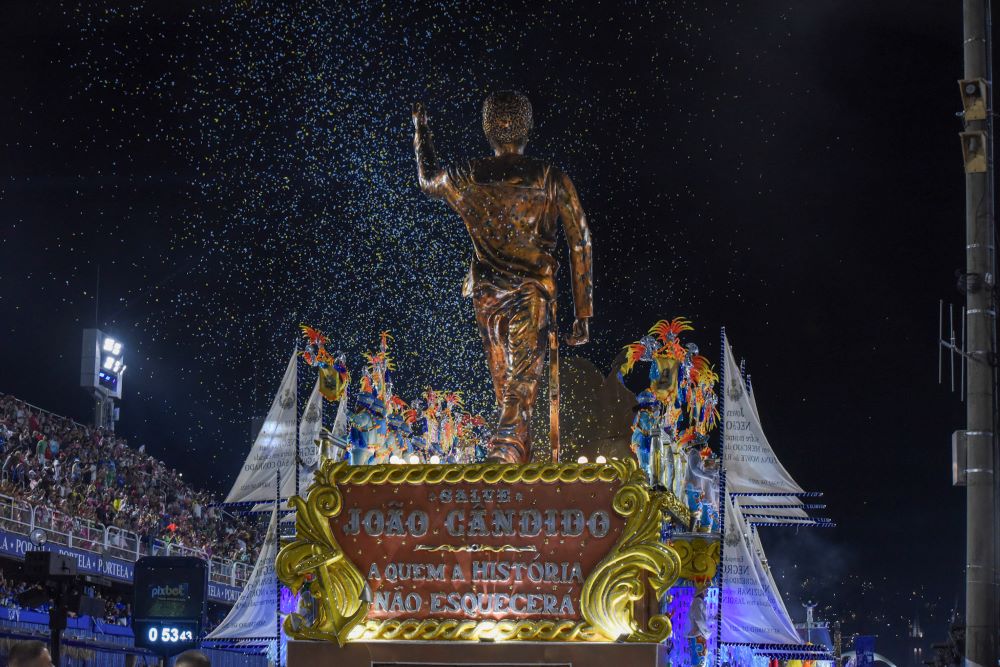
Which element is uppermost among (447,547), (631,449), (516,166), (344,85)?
(344,85)

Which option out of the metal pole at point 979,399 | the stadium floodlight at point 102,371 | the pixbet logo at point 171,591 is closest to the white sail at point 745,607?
the metal pole at point 979,399

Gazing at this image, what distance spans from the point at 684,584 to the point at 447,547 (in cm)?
377

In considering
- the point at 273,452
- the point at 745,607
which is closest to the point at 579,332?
the point at 745,607

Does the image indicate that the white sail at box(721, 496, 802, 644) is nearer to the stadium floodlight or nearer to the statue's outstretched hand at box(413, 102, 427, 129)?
the statue's outstretched hand at box(413, 102, 427, 129)

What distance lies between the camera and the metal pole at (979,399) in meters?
10.0

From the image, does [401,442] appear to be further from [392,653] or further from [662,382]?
[392,653]

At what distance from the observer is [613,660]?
7.39 metres

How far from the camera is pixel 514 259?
9461mm

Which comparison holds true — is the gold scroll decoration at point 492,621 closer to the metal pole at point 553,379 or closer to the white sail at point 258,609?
the metal pole at point 553,379

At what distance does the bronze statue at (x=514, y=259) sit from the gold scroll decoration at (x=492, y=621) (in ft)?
5.07

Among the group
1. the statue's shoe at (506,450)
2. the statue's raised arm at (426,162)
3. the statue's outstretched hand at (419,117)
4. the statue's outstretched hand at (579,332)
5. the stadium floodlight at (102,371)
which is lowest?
the statue's shoe at (506,450)

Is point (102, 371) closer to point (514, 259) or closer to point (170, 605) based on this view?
point (170, 605)

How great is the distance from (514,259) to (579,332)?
1063 millimetres

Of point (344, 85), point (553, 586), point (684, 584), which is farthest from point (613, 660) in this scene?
point (344, 85)
